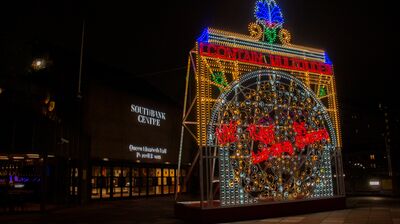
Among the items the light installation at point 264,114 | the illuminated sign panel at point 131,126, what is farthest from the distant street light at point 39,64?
the light installation at point 264,114

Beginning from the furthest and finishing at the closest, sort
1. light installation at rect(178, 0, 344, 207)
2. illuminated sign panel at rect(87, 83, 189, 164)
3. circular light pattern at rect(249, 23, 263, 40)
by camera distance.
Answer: illuminated sign panel at rect(87, 83, 189, 164)
circular light pattern at rect(249, 23, 263, 40)
light installation at rect(178, 0, 344, 207)

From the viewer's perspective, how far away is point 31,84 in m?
24.4

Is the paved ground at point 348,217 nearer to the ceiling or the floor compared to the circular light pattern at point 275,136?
nearer to the floor

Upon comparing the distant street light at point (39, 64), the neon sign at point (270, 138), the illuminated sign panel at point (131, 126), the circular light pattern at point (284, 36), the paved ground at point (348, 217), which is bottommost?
the paved ground at point (348, 217)

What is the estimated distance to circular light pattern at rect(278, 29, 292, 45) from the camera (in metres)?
18.1

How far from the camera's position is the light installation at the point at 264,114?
1512 cm

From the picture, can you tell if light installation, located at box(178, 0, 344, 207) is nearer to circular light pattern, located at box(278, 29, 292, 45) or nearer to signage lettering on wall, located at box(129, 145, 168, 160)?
circular light pattern, located at box(278, 29, 292, 45)

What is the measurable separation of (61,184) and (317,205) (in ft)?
52.7

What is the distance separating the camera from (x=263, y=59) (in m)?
17.3

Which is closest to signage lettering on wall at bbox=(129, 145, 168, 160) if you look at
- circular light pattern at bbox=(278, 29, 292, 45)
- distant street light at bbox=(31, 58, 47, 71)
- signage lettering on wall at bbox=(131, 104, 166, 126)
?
signage lettering on wall at bbox=(131, 104, 166, 126)

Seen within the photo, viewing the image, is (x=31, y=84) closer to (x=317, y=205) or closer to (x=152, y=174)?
(x=152, y=174)

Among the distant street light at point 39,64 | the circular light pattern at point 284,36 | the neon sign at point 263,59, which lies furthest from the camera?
the distant street light at point 39,64

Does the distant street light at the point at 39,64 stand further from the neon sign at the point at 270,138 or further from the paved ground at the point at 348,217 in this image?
the paved ground at the point at 348,217

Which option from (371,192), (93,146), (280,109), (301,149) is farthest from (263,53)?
(371,192)
